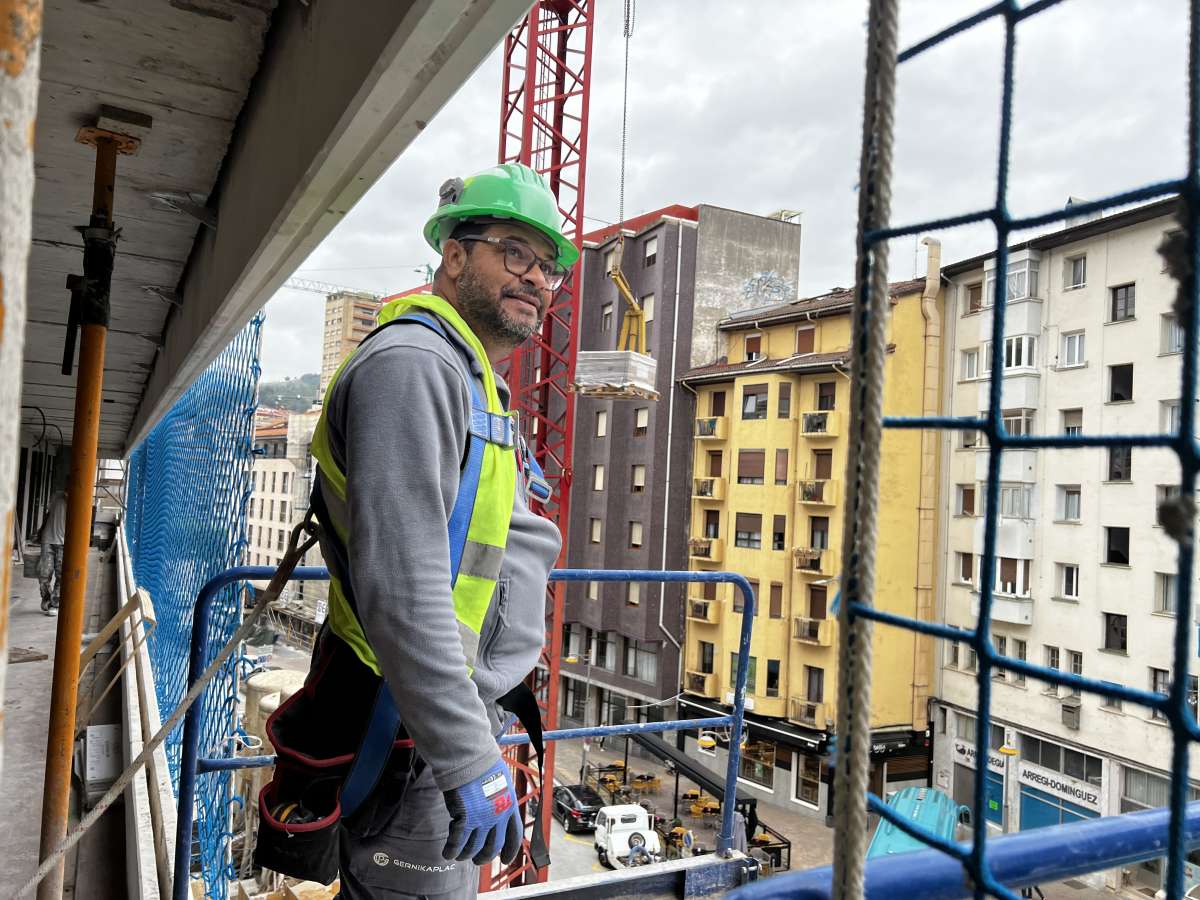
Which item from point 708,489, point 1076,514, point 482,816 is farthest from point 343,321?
point 482,816

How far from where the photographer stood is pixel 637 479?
1050 inches

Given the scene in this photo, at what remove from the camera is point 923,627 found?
95cm

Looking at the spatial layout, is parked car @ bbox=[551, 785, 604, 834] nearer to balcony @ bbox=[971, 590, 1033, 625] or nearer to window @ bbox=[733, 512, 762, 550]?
window @ bbox=[733, 512, 762, 550]

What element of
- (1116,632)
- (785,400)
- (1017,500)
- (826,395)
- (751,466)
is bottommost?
(1116,632)

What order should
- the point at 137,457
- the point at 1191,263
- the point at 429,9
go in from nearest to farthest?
the point at 1191,263
the point at 429,9
the point at 137,457

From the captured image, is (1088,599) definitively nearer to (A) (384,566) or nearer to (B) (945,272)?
(B) (945,272)

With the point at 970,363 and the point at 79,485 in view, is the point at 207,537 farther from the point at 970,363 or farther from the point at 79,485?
the point at 970,363

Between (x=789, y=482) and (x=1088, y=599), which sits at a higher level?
(x=789, y=482)

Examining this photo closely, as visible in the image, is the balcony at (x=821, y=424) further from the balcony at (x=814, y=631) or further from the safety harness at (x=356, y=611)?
the safety harness at (x=356, y=611)

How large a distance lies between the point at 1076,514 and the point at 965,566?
433 centimetres

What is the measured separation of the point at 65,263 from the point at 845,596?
4192 millimetres

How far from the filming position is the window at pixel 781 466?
76.1 feet

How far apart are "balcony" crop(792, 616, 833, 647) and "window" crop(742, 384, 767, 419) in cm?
564

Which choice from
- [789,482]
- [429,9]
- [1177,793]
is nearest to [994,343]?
[1177,793]
